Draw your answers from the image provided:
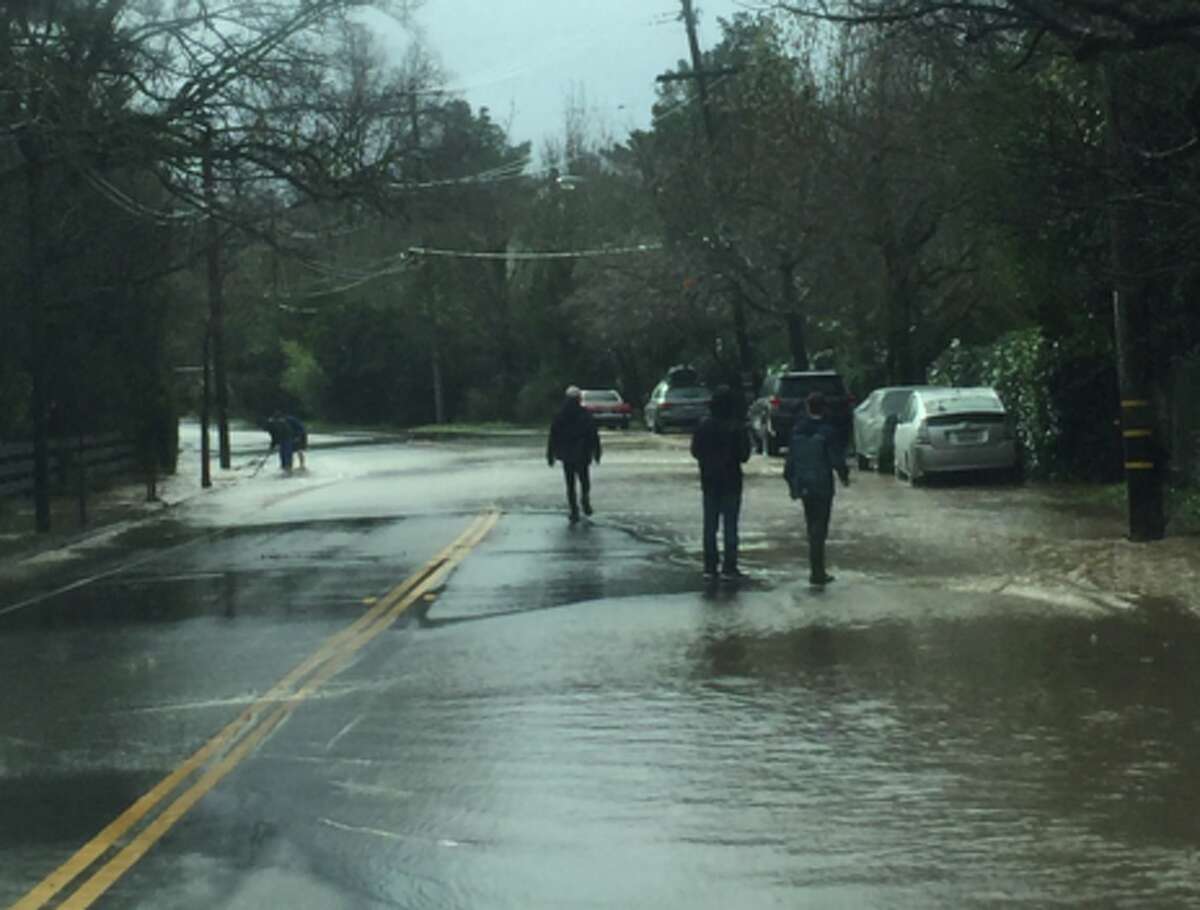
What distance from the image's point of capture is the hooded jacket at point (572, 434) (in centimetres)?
2386

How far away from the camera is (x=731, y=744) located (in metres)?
9.50

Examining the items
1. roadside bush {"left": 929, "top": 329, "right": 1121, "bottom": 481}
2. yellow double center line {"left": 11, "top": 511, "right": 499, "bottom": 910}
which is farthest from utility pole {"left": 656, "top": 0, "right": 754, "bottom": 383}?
yellow double center line {"left": 11, "top": 511, "right": 499, "bottom": 910}

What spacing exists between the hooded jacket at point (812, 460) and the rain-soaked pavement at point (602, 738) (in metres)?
0.88

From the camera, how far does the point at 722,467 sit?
55.1 feet

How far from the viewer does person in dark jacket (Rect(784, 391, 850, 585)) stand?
16.3 metres

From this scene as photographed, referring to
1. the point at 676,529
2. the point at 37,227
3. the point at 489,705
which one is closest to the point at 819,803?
the point at 489,705

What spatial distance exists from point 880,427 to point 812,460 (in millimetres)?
16795

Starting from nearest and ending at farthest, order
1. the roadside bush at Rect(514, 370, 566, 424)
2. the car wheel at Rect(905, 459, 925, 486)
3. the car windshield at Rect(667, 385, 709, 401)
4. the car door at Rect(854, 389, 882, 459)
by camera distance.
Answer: the car wheel at Rect(905, 459, 925, 486) → the car door at Rect(854, 389, 882, 459) → the car windshield at Rect(667, 385, 709, 401) → the roadside bush at Rect(514, 370, 566, 424)

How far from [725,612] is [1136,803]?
22.4 ft

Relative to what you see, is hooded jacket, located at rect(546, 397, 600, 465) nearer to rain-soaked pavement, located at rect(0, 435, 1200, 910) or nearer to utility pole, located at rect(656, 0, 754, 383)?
rain-soaked pavement, located at rect(0, 435, 1200, 910)

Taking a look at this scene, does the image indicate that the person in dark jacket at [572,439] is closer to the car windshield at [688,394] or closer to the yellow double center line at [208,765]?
the yellow double center line at [208,765]

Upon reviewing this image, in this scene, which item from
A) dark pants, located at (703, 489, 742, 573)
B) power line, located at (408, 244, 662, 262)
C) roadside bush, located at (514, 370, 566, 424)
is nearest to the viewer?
dark pants, located at (703, 489, 742, 573)

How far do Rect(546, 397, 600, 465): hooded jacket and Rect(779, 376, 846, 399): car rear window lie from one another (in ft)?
50.4

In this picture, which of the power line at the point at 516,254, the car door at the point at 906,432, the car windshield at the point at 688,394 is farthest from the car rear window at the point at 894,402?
the power line at the point at 516,254
